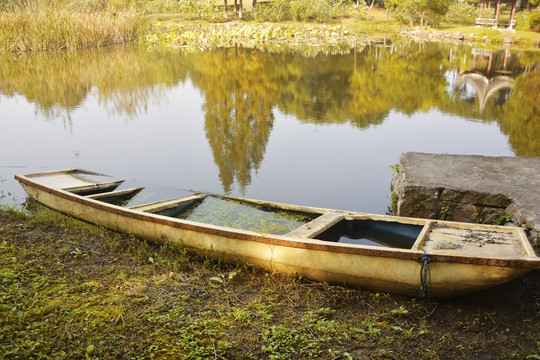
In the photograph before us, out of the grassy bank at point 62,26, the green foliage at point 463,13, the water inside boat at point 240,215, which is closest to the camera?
the water inside boat at point 240,215

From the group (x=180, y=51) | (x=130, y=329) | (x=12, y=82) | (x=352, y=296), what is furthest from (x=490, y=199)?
(x=180, y=51)

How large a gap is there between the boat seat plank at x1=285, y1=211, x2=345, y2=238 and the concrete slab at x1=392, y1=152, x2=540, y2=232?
1.00m

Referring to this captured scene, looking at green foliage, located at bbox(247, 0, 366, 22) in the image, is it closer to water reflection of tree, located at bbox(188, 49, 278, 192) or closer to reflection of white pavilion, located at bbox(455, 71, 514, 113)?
water reflection of tree, located at bbox(188, 49, 278, 192)

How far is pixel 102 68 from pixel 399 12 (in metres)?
28.5

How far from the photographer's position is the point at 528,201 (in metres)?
4.73

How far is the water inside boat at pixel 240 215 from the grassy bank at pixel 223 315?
0.62 metres

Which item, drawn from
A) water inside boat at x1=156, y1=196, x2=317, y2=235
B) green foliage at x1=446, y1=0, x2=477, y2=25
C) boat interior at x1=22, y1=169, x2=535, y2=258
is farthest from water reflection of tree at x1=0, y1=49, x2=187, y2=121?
green foliage at x1=446, y1=0, x2=477, y2=25

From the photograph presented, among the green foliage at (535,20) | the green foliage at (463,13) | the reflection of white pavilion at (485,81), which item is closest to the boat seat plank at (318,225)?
the reflection of white pavilion at (485,81)

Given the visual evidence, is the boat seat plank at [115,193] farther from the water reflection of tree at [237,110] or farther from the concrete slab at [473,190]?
the concrete slab at [473,190]

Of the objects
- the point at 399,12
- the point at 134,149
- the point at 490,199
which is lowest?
the point at 134,149

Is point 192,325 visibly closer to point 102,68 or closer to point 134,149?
point 134,149

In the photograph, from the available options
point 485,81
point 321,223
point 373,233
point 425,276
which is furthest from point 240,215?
point 485,81

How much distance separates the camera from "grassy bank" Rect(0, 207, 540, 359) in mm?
3395

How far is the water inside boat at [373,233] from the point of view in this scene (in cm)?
457
